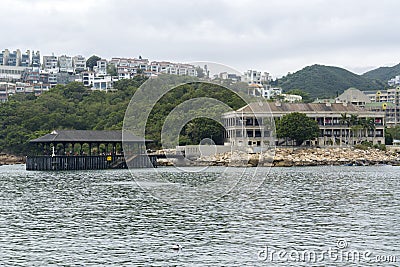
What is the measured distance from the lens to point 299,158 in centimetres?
10456

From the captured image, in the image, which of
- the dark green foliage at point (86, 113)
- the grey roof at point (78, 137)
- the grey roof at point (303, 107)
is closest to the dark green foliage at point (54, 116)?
the dark green foliage at point (86, 113)

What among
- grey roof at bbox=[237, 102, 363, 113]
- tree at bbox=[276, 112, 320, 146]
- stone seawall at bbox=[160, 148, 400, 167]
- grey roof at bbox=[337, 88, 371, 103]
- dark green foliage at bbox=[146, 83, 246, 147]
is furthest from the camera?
grey roof at bbox=[337, 88, 371, 103]

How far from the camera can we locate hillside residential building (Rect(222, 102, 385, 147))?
Answer: 114 meters

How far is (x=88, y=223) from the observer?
110 ft

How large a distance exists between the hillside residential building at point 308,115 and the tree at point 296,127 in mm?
1938

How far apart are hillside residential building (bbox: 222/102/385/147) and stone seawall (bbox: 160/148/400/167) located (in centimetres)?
553

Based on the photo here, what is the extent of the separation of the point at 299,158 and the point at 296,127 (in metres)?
6.62

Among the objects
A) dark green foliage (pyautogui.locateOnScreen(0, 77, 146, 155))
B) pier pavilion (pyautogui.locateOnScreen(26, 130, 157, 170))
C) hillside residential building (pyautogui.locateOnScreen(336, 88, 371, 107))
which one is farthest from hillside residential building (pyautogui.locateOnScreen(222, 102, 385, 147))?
hillside residential building (pyautogui.locateOnScreen(336, 88, 371, 107))

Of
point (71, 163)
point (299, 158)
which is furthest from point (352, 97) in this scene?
point (71, 163)

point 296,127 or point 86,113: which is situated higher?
point 86,113

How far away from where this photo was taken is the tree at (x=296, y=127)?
108994mm

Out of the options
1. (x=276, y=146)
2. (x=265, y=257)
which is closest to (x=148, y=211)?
(x=265, y=257)

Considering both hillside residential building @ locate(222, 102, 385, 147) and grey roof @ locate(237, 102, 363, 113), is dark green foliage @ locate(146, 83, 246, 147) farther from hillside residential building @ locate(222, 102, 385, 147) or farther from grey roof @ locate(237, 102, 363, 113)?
grey roof @ locate(237, 102, 363, 113)

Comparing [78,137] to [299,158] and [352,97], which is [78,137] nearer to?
[299,158]
